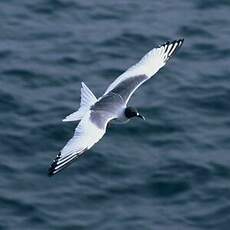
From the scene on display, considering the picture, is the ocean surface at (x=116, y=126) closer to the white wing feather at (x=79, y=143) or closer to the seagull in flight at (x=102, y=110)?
the seagull in flight at (x=102, y=110)

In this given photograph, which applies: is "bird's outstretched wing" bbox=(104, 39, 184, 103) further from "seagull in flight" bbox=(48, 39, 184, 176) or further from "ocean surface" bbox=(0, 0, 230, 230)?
"ocean surface" bbox=(0, 0, 230, 230)

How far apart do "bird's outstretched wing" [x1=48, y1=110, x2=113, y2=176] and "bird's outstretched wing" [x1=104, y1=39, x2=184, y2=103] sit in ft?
3.66

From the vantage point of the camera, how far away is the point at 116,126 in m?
17.6

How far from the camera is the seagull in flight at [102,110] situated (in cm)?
1329

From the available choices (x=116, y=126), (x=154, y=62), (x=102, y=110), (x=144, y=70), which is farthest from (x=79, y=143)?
(x=116, y=126)

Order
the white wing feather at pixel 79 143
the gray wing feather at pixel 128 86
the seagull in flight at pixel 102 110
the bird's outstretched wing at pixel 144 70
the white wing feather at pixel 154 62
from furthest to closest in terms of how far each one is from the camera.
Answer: the white wing feather at pixel 154 62 < the bird's outstretched wing at pixel 144 70 < the gray wing feather at pixel 128 86 < the seagull in flight at pixel 102 110 < the white wing feather at pixel 79 143

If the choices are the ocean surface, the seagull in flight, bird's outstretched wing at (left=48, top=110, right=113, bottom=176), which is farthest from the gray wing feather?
the ocean surface

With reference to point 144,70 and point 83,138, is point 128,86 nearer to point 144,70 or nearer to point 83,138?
point 144,70

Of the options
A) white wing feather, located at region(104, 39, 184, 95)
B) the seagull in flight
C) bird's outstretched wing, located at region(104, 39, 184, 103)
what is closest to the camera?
the seagull in flight

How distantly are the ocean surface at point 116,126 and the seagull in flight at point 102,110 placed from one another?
152 cm

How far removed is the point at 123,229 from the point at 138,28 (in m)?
5.94

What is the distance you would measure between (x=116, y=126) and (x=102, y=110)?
3.02 m

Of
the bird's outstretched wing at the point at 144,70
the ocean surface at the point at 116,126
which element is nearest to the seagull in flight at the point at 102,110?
the bird's outstretched wing at the point at 144,70

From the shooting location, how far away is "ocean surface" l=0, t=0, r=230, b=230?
1578cm
